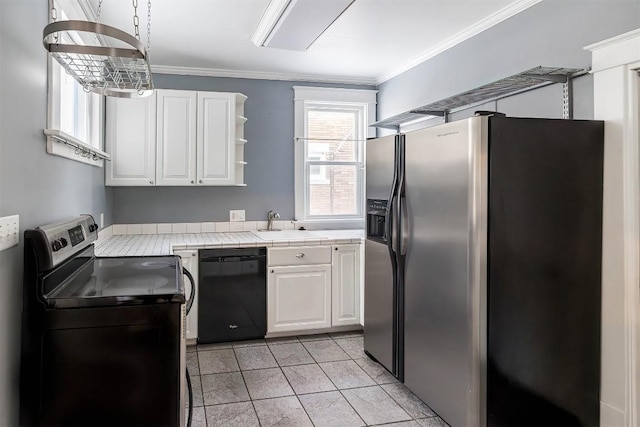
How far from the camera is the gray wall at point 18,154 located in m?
1.54

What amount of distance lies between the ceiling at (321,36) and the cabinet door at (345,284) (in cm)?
163

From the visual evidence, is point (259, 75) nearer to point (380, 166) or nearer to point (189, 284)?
point (380, 166)

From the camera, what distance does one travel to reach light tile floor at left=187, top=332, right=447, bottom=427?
250 centimetres

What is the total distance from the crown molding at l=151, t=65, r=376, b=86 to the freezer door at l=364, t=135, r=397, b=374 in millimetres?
1579

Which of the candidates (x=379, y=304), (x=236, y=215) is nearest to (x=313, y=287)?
(x=379, y=304)

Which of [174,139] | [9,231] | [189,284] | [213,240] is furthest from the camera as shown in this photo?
[174,139]

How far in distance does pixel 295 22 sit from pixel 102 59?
1.39 m

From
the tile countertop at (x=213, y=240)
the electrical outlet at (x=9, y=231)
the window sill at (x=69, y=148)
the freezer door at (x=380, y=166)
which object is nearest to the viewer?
the electrical outlet at (x=9, y=231)

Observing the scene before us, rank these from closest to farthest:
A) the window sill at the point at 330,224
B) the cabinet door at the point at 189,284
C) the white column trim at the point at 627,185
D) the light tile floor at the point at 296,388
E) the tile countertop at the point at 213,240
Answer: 1. the white column trim at the point at 627,185
2. the light tile floor at the point at 296,388
3. the tile countertop at the point at 213,240
4. the cabinet door at the point at 189,284
5. the window sill at the point at 330,224

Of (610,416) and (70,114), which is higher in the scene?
(70,114)

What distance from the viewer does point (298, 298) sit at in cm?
377

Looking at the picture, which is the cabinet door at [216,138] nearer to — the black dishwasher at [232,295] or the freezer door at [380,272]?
the black dishwasher at [232,295]

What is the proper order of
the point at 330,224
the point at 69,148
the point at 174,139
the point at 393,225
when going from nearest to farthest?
1. the point at 69,148
2. the point at 393,225
3. the point at 174,139
4. the point at 330,224

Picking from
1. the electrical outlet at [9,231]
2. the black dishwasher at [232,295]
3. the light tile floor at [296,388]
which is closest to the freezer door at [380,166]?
the black dishwasher at [232,295]
